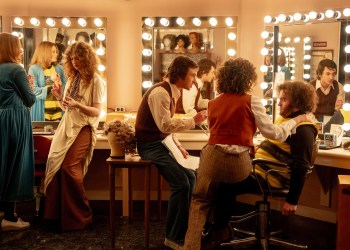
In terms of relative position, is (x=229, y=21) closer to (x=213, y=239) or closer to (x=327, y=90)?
(x=327, y=90)

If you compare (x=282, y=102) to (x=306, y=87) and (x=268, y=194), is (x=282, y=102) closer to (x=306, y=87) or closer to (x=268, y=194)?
(x=306, y=87)

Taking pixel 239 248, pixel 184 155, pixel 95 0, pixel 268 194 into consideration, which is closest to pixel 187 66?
pixel 184 155

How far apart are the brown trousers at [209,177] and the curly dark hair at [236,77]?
1.15 feet

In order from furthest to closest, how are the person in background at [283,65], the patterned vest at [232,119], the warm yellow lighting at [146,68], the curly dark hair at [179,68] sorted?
1. the warm yellow lighting at [146,68]
2. the person in background at [283,65]
3. the curly dark hair at [179,68]
4. the patterned vest at [232,119]

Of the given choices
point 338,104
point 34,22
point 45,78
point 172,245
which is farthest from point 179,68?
point 34,22

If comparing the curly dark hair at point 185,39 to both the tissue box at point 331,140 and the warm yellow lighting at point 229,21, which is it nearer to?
the warm yellow lighting at point 229,21

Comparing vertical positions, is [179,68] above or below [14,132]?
above

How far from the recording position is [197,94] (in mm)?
4277

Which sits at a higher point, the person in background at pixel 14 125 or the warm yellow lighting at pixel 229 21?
the warm yellow lighting at pixel 229 21

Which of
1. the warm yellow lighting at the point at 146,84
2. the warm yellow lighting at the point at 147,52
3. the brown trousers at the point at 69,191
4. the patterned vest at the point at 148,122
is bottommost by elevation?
the brown trousers at the point at 69,191

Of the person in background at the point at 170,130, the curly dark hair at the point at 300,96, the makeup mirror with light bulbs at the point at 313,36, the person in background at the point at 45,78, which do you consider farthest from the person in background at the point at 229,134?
the person in background at the point at 45,78

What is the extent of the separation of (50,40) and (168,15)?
1.06m

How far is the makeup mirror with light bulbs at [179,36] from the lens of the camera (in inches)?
171

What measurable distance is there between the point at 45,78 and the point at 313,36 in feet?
7.51
